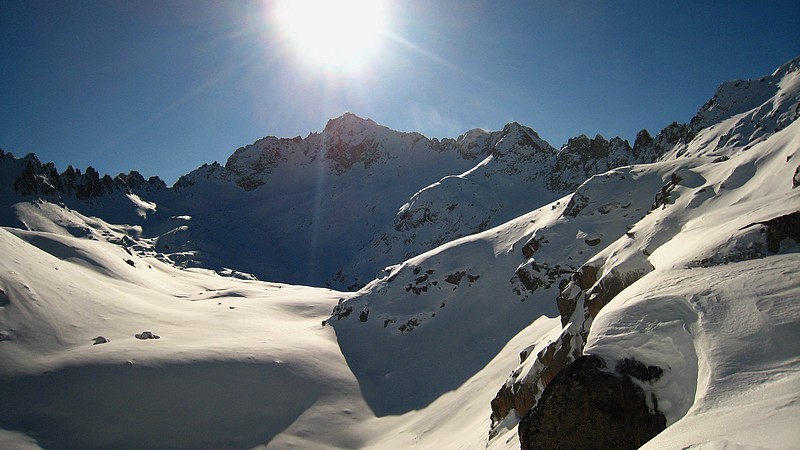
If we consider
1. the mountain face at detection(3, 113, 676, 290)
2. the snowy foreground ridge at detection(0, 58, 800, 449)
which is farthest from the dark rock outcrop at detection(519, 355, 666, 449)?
the mountain face at detection(3, 113, 676, 290)

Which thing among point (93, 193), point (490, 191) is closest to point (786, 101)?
point (490, 191)

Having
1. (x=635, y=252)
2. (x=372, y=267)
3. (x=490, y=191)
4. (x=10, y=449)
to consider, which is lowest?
(x=10, y=449)

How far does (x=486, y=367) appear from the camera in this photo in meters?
37.8

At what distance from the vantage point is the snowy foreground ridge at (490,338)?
30.9 ft

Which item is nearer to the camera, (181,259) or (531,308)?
(531,308)

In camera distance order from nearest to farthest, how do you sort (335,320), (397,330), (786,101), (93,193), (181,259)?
(397,330) → (335,320) → (786,101) → (181,259) → (93,193)

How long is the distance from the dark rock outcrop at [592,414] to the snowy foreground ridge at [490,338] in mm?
41

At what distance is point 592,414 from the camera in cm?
997

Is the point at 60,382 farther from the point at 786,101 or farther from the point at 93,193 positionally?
the point at 93,193

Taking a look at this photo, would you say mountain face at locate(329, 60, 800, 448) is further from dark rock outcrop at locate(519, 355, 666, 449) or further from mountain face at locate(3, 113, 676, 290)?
mountain face at locate(3, 113, 676, 290)

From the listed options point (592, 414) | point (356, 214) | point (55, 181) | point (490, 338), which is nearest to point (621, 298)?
point (592, 414)

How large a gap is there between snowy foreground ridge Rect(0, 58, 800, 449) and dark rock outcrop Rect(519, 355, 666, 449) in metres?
0.04

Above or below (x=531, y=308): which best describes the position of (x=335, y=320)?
above

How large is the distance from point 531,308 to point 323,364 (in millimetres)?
22014
